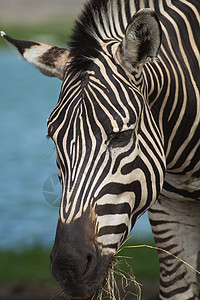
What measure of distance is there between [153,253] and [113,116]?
635 cm

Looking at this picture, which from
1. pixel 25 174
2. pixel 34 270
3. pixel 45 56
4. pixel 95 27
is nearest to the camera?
pixel 95 27

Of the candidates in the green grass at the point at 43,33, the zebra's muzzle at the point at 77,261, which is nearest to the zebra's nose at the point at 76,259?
the zebra's muzzle at the point at 77,261

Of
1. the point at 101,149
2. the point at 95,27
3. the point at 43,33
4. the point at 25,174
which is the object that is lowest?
the point at 25,174

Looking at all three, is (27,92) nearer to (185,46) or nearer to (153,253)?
(153,253)

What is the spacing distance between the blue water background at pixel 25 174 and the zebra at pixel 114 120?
1.63 ft

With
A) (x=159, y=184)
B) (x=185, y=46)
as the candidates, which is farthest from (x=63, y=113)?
(x=185, y=46)

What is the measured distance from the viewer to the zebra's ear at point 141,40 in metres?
3.42

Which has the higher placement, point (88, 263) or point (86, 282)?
point (88, 263)

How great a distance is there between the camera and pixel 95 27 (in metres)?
3.88

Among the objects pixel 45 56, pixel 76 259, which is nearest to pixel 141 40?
pixel 45 56

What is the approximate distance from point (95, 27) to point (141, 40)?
1.62 ft

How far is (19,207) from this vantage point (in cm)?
1348

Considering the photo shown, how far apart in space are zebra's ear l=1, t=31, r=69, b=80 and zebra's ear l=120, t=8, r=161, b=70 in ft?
1.92

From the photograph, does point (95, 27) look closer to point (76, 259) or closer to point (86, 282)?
point (76, 259)
